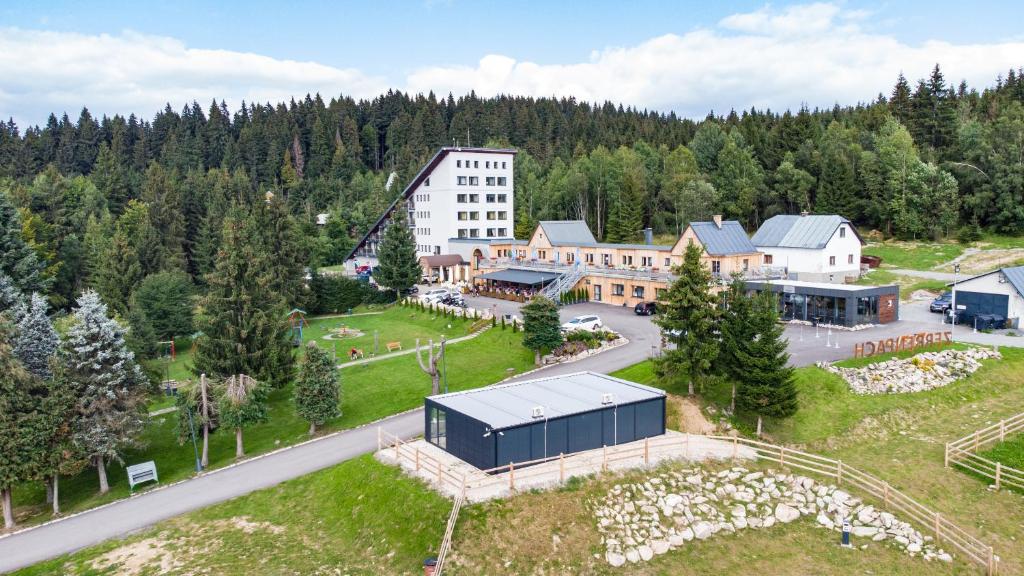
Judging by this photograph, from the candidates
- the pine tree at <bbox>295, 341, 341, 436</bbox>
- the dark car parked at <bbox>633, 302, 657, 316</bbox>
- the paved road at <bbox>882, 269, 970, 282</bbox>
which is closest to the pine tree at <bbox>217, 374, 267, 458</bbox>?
the pine tree at <bbox>295, 341, 341, 436</bbox>

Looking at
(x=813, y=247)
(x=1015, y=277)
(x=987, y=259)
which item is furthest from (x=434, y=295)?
(x=987, y=259)

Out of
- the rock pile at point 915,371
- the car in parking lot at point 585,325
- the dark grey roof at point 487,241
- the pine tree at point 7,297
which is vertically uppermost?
the dark grey roof at point 487,241

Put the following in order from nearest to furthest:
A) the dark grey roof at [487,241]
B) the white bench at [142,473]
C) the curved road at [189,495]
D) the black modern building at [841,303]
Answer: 1. the curved road at [189,495]
2. the white bench at [142,473]
3. the black modern building at [841,303]
4. the dark grey roof at [487,241]

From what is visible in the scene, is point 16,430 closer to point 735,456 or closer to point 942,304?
point 735,456

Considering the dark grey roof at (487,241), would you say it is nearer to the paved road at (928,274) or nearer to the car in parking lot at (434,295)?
the car in parking lot at (434,295)

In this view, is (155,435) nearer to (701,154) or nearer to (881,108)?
(701,154)

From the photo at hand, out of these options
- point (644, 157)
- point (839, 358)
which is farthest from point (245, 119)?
point (839, 358)

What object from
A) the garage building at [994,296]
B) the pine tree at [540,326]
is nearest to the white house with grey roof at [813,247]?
the garage building at [994,296]
